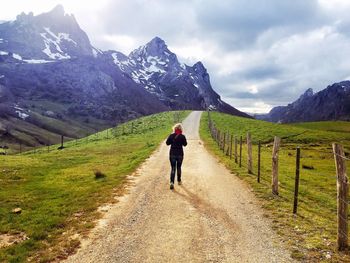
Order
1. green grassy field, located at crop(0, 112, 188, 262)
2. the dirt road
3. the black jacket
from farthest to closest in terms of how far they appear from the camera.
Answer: the black jacket
green grassy field, located at crop(0, 112, 188, 262)
the dirt road

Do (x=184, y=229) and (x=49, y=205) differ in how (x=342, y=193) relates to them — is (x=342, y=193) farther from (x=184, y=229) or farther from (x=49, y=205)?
(x=49, y=205)

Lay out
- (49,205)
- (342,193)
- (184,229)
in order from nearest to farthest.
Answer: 1. (342,193)
2. (184,229)
3. (49,205)

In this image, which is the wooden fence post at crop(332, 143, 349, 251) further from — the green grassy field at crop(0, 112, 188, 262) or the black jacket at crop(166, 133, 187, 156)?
the black jacket at crop(166, 133, 187, 156)

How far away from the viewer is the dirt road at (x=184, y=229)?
10.0m

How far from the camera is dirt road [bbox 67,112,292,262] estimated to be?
10.0 meters

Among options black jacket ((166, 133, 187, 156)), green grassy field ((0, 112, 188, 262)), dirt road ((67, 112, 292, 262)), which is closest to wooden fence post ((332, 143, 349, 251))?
dirt road ((67, 112, 292, 262))

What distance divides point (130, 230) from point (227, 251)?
11.4 feet

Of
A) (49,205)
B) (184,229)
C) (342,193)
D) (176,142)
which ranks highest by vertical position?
(176,142)

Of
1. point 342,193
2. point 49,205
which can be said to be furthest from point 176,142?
point 342,193

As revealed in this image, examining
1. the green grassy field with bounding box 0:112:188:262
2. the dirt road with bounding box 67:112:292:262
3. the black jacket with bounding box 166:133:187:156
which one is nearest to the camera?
the dirt road with bounding box 67:112:292:262

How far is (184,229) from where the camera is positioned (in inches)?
476

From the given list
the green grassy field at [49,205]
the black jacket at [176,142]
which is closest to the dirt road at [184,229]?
the green grassy field at [49,205]

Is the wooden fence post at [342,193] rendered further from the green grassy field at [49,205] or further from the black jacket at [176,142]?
the black jacket at [176,142]

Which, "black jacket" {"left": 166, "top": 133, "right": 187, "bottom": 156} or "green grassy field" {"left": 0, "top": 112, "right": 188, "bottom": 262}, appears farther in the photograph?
"black jacket" {"left": 166, "top": 133, "right": 187, "bottom": 156}
